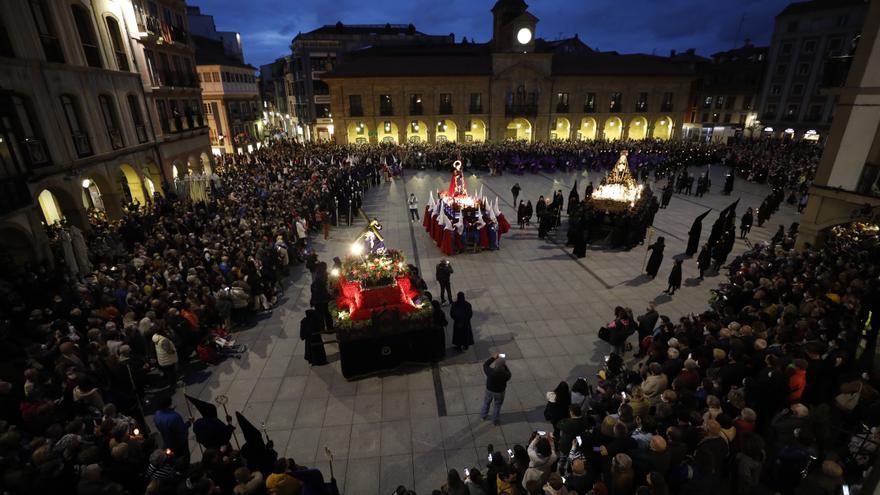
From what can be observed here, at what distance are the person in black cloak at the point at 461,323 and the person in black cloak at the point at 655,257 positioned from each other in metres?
6.80

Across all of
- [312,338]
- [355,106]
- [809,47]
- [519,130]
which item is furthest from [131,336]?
[809,47]

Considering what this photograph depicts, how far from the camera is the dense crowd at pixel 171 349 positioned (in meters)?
5.00

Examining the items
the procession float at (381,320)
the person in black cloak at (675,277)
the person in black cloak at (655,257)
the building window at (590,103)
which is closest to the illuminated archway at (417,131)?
the building window at (590,103)

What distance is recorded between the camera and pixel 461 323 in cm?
898

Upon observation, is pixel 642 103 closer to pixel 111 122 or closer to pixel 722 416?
pixel 111 122

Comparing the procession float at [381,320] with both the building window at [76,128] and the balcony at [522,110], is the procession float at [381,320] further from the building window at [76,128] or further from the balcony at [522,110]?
the balcony at [522,110]

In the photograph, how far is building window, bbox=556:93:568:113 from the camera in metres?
46.3

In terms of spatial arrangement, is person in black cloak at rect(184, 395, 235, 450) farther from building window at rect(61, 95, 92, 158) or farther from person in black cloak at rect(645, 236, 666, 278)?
building window at rect(61, 95, 92, 158)

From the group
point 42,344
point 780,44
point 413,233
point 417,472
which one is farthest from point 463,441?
point 780,44

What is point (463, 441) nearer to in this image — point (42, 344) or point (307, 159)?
point (42, 344)

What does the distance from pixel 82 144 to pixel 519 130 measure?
4158cm

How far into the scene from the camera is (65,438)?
511 centimetres

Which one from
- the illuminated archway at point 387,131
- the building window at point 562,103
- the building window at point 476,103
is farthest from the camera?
the building window at point 562,103

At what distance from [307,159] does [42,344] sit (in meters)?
24.1
